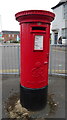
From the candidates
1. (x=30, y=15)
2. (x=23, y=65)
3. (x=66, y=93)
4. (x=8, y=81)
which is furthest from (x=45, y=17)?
(x=8, y=81)

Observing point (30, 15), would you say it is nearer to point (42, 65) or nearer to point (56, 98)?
point (42, 65)

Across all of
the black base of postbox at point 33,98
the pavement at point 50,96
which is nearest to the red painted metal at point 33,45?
the black base of postbox at point 33,98

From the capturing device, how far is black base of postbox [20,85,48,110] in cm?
261

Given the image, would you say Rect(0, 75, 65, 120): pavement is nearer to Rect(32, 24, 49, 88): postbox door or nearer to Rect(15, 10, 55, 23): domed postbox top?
Rect(32, 24, 49, 88): postbox door

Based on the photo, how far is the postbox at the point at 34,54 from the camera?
2.31 metres

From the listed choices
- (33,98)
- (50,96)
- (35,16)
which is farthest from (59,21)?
(33,98)

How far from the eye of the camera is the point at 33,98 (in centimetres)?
262

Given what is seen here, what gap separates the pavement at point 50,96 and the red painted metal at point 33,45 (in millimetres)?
604

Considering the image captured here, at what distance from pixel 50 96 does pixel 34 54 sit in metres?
1.56

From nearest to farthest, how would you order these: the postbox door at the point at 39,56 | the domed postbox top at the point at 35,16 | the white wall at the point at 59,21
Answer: the domed postbox top at the point at 35,16
the postbox door at the point at 39,56
the white wall at the point at 59,21

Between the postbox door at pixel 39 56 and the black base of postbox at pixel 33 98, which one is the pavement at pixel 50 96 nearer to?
the black base of postbox at pixel 33 98

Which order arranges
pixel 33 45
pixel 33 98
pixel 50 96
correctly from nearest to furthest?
pixel 33 45
pixel 33 98
pixel 50 96

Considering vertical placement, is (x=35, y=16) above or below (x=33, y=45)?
above

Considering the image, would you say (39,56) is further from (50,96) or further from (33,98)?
(50,96)
